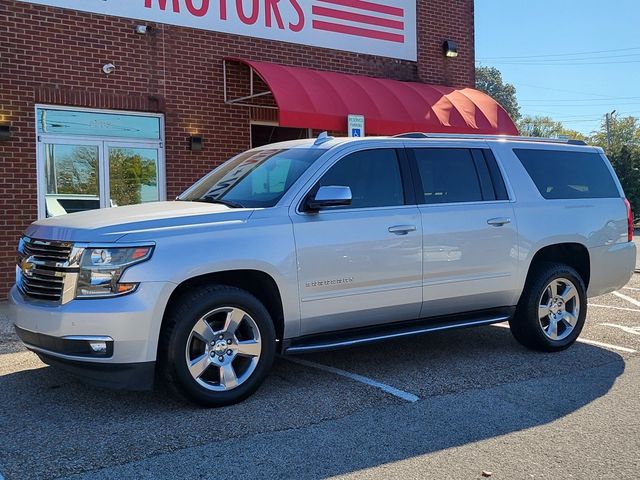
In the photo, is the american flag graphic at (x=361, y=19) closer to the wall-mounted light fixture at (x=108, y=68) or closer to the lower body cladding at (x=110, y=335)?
the wall-mounted light fixture at (x=108, y=68)

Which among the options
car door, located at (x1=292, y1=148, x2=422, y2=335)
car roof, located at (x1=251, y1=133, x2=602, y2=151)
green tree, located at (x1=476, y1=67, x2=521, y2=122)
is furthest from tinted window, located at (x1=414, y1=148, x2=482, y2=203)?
green tree, located at (x1=476, y1=67, x2=521, y2=122)

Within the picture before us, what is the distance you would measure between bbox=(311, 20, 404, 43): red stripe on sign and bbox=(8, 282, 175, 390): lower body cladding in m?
8.68

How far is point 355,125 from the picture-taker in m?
10.3

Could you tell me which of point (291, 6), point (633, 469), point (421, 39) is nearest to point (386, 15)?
point (421, 39)

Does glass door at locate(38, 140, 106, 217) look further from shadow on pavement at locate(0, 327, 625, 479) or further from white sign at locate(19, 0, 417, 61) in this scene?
shadow on pavement at locate(0, 327, 625, 479)

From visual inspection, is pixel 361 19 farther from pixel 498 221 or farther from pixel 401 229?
pixel 401 229

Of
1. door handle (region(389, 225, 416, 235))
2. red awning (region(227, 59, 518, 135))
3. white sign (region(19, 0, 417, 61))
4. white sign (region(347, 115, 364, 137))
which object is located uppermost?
white sign (region(19, 0, 417, 61))

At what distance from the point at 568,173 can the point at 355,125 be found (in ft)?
13.7

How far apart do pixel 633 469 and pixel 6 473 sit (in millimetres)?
3573

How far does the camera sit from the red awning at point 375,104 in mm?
10031

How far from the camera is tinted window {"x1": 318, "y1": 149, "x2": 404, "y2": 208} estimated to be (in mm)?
5441

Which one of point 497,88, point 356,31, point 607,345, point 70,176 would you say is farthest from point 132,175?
point 497,88

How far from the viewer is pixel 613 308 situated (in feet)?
29.5

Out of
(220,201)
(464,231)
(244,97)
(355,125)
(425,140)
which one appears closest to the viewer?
(220,201)
